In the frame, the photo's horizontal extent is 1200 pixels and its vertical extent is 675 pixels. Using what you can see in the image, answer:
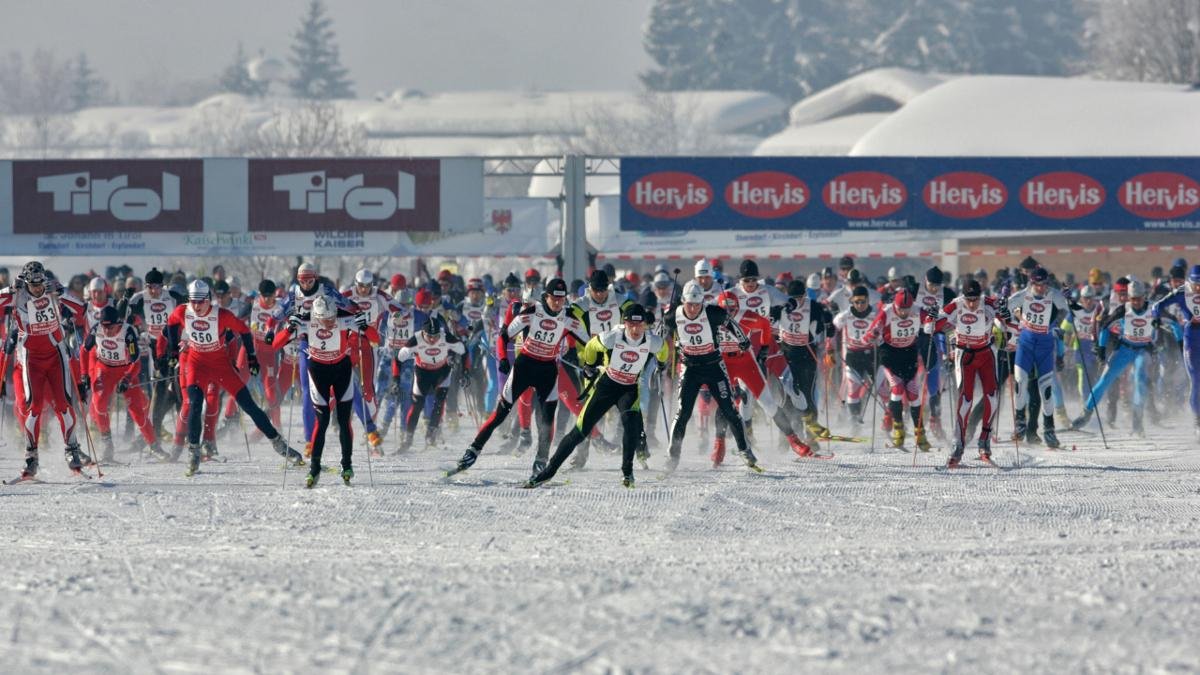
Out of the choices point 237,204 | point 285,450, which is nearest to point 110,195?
point 237,204

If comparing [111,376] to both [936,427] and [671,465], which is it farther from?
[936,427]

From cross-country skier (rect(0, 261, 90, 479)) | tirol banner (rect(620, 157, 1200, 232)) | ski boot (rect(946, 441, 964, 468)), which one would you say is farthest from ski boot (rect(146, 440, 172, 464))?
tirol banner (rect(620, 157, 1200, 232))

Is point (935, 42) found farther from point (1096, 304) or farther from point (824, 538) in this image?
point (824, 538)

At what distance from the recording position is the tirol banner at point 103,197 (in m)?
28.8

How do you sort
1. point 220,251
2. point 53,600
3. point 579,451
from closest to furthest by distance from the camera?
1. point 53,600
2. point 579,451
3. point 220,251

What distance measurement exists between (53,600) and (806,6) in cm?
13482

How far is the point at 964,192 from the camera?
28.8 meters

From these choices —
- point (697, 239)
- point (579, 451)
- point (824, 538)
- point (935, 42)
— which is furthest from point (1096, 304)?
point (935, 42)

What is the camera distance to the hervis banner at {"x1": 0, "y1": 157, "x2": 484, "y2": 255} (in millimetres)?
28703

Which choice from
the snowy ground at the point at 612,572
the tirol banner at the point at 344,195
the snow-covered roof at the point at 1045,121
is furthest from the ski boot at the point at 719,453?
the snow-covered roof at the point at 1045,121

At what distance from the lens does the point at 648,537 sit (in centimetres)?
1170

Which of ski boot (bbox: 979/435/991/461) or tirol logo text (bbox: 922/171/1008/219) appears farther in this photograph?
tirol logo text (bbox: 922/171/1008/219)

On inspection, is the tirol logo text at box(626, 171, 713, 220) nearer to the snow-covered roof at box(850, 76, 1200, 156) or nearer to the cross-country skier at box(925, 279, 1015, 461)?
the cross-country skier at box(925, 279, 1015, 461)

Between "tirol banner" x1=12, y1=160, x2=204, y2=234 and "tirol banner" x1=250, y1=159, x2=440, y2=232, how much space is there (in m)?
1.29
